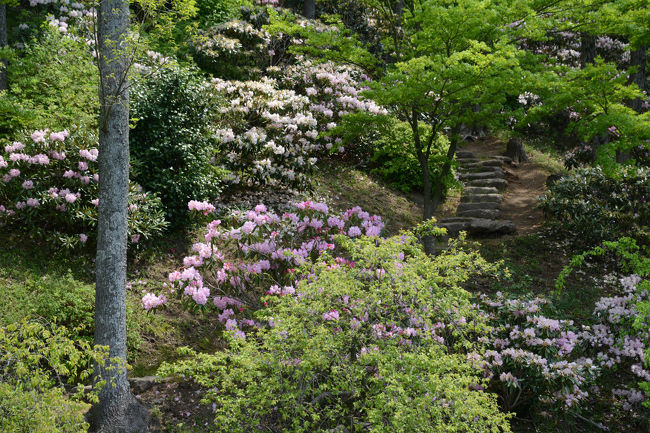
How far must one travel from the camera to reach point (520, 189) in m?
11.7

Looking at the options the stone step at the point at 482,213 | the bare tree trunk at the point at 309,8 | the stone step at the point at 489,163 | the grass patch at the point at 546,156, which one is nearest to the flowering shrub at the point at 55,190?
the stone step at the point at 482,213

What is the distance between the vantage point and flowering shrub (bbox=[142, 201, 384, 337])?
5148 millimetres

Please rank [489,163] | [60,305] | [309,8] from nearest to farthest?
[60,305]
[489,163]
[309,8]

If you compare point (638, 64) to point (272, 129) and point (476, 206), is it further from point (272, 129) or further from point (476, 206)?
point (272, 129)

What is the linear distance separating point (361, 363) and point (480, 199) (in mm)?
7825

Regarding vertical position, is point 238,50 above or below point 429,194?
above

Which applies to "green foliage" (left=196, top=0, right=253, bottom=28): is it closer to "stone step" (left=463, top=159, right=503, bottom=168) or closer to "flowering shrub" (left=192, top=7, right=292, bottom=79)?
"flowering shrub" (left=192, top=7, right=292, bottom=79)

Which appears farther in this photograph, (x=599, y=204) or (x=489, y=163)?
(x=489, y=163)

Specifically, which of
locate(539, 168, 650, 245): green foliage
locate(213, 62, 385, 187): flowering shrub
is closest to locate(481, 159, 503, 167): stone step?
locate(539, 168, 650, 245): green foliage

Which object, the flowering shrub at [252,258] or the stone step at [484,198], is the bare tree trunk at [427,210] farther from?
the stone step at [484,198]

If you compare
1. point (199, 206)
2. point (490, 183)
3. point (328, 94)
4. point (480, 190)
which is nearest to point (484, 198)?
point (480, 190)

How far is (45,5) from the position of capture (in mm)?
11812

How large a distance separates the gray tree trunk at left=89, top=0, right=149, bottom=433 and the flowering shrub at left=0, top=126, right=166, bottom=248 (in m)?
2.08

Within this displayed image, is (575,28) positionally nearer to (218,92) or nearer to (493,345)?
(493,345)
